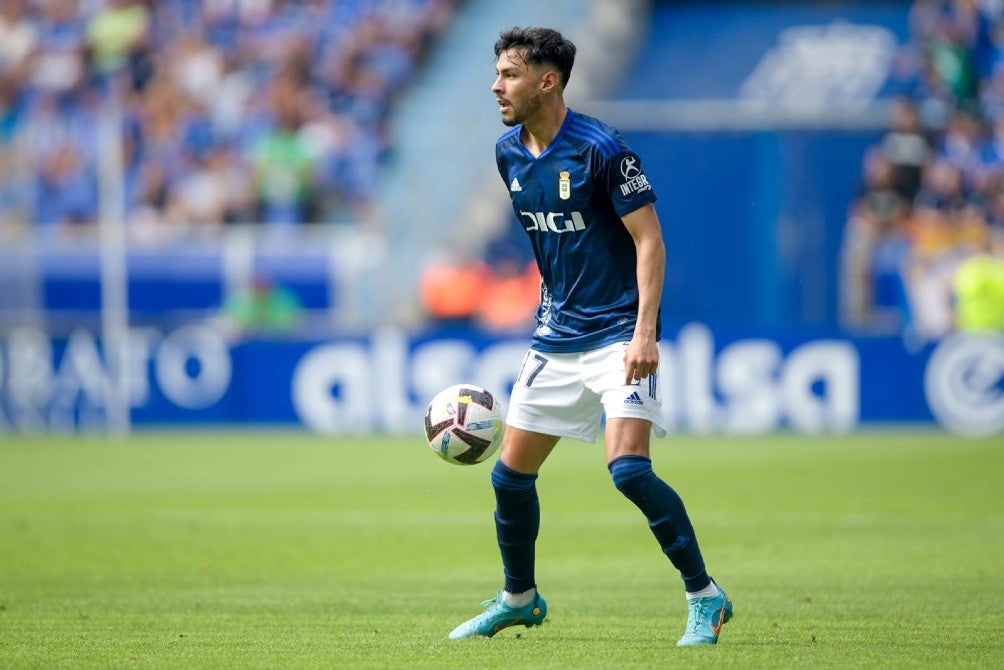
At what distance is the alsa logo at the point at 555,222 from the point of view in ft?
21.4

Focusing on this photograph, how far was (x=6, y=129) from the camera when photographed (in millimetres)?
25516

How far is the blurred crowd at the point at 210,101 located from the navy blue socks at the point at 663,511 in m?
16.4

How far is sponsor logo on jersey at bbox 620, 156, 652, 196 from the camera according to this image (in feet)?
20.8

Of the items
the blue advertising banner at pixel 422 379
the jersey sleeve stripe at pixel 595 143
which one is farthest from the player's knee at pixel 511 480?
the blue advertising banner at pixel 422 379

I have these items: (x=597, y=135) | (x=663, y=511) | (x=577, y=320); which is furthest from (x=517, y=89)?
(x=663, y=511)

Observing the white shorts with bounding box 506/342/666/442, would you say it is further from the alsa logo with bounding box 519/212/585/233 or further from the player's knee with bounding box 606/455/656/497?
the alsa logo with bounding box 519/212/585/233

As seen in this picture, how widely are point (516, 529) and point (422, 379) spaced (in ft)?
43.9

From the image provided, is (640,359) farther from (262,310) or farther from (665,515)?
(262,310)

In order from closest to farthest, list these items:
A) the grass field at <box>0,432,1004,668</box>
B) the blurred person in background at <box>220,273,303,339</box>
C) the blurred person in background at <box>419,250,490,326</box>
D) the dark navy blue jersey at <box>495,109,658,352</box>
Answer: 1. the grass field at <box>0,432,1004,668</box>
2. the dark navy blue jersey at <box>495,109,658,352</box>
3. the blurred person in background at <box>220,273,303,339</box>
4. the blurred person in background at <box>419,250,490,326</box>

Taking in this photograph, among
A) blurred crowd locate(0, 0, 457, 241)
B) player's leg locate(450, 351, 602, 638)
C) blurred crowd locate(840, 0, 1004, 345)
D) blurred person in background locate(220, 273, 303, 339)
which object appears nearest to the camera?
player's leg locate(450, 351, 602, 638)

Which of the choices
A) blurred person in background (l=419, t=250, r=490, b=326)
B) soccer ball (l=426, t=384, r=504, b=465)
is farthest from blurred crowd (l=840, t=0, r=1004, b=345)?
soccer ball (l=426, t=384, r=504, b=465)

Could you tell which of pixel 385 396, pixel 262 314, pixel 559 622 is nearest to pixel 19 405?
pixel 262 314

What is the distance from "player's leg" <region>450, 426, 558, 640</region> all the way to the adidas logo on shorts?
43 centimetres

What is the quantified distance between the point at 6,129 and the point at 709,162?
1111cm
